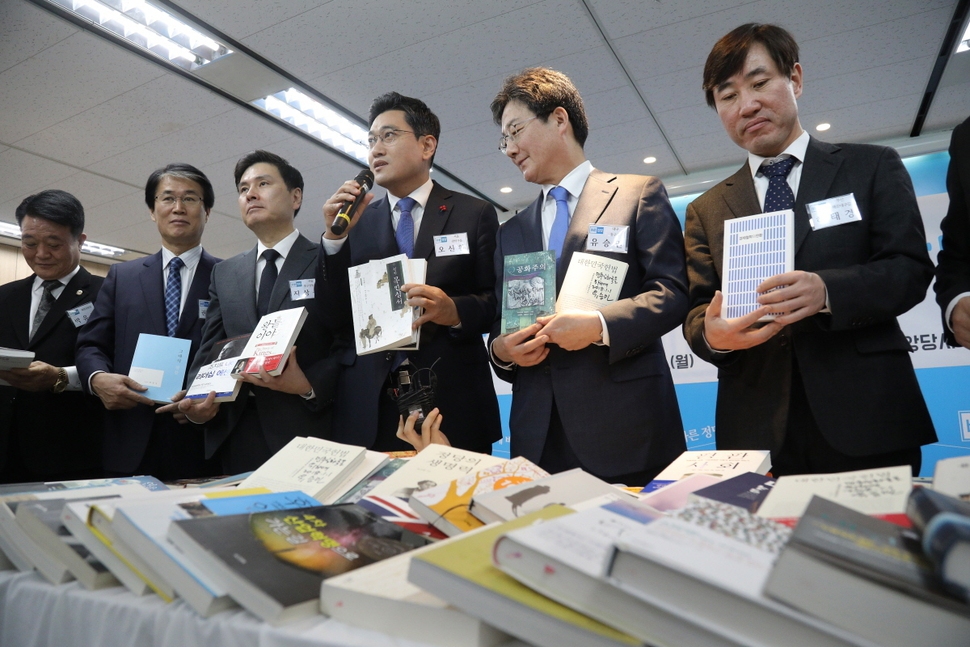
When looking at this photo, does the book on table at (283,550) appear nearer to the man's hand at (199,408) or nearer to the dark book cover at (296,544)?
the dark book cover at (296,544)

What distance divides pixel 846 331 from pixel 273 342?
5.37ft

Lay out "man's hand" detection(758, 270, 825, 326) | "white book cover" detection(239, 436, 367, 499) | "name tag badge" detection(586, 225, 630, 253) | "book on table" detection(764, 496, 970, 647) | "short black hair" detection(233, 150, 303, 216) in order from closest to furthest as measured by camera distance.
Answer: "book on table" detection(764, 496, 970, 647), "white book cover" detection(239, 436, 367, 499), "man's hand" detection(758, 270, 825, 326), "name tag badge" detection(586, 225, 630, 253), "short black hair" detection(233, 150, 303, 216)

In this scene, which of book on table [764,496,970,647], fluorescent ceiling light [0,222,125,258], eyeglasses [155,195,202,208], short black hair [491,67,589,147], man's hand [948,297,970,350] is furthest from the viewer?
fluorescent ceiling light [0,222,125,258]

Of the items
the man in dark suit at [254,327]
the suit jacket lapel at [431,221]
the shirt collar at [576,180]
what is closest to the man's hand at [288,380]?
the man in dark suit at [254,327]

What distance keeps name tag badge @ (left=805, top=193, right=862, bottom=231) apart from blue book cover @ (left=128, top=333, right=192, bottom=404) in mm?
2186

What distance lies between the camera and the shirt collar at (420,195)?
238cm

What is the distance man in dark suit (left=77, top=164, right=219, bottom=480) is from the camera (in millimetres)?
2520

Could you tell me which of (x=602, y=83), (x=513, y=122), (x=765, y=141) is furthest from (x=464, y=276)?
(x=602, y=83)

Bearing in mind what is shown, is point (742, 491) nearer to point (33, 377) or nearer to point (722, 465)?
point (722, 465)

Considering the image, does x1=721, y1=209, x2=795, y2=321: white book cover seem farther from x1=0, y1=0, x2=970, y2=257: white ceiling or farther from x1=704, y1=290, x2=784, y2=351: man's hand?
x1=0, y1=0, x2=970, y2=257: white ceiling

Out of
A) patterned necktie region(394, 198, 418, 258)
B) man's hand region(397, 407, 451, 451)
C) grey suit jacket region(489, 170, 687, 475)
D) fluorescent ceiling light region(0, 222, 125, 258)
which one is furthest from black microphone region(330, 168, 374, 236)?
fluorescent ceiling light region(0, 222, 125, 258)

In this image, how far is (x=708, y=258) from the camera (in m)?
1.84

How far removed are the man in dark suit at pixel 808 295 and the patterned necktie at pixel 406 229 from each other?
1000 mm

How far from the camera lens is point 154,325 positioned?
2.64m
